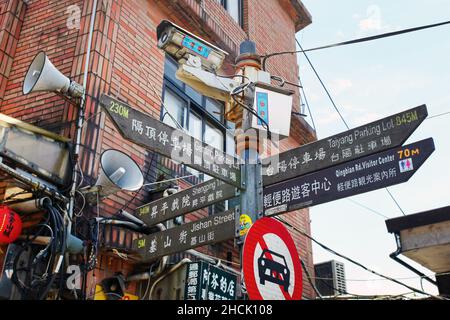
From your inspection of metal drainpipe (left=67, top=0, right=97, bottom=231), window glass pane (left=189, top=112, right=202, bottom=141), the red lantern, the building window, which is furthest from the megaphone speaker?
the building window

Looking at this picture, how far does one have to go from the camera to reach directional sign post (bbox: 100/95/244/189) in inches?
160

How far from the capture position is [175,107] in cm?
831

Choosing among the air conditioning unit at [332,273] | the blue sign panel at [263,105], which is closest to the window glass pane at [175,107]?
the blue sign panel at [263,105]

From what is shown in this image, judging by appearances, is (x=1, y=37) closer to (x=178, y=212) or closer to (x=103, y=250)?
(x=103, y=250)

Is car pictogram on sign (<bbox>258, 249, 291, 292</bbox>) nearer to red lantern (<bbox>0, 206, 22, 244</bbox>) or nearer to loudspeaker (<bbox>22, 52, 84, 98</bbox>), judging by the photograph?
red lantern (<bbox>0, 206, 22, 244</bbox>)

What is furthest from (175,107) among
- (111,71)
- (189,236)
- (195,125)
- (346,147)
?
(346,147)

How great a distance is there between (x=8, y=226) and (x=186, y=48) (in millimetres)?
2698

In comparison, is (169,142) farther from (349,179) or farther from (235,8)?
(235,8)

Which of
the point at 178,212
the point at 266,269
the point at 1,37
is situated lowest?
the point at 266,269

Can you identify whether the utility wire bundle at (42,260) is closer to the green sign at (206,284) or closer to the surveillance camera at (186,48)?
the green sign at (206,284)

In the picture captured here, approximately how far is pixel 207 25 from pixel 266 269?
6527mm

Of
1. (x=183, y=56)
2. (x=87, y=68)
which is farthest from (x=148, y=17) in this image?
(x=183, y=56)

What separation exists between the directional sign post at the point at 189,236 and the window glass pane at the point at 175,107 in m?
2.88
